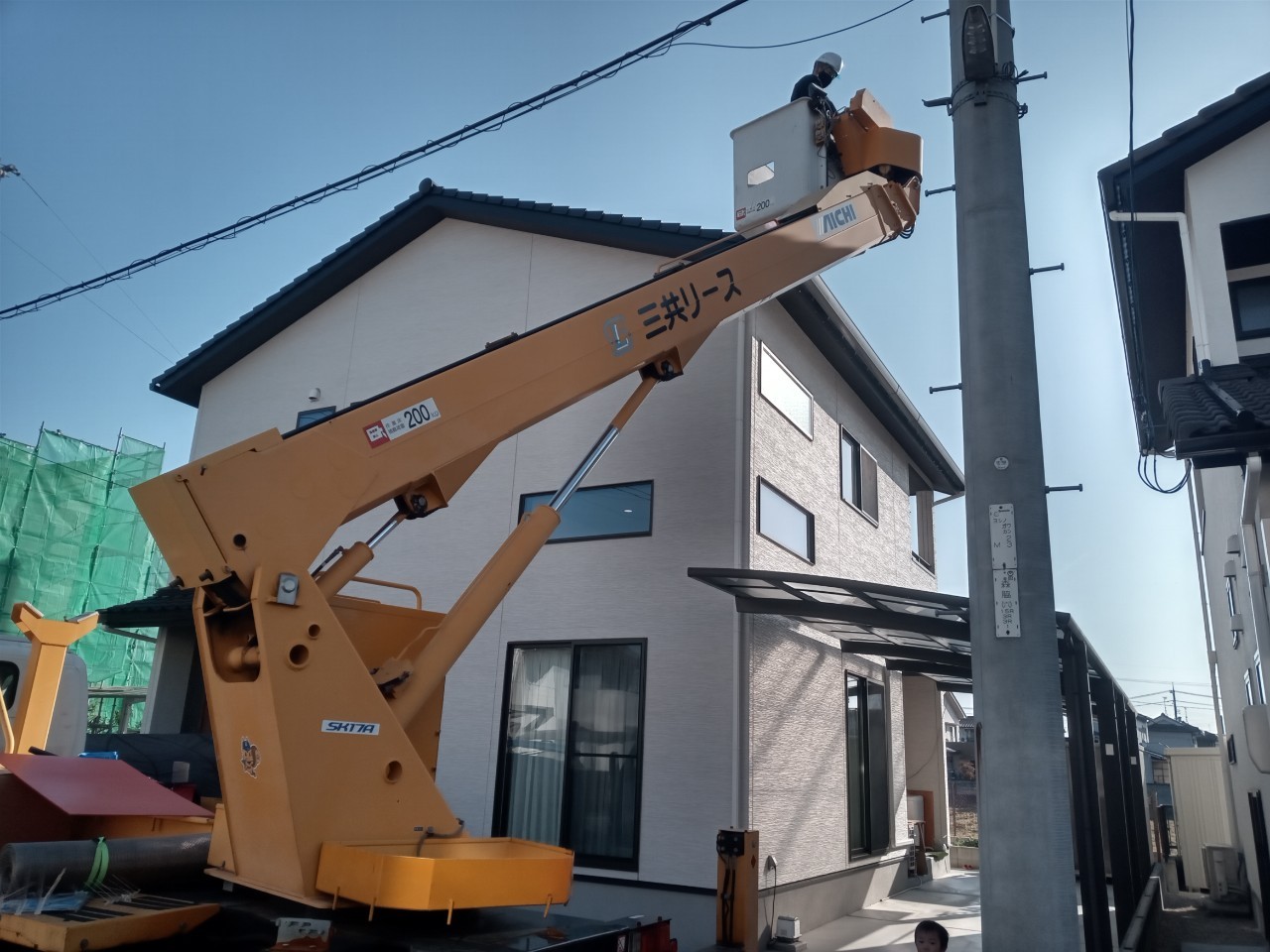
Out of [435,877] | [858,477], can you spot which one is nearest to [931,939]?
[435,877]

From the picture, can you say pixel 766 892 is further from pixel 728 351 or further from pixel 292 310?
pixel 292 310

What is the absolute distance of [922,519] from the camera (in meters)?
17.9

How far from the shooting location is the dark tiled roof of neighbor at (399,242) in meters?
10.1

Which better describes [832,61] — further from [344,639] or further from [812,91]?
[344,639]

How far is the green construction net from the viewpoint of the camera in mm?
26156

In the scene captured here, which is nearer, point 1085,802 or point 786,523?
point 1085,802

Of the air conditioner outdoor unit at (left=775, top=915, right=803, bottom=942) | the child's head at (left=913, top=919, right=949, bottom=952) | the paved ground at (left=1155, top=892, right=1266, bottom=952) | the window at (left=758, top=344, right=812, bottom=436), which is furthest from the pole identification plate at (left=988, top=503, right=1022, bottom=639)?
the paved ground at (left=1155, top=892, right=1266, bottom=952)

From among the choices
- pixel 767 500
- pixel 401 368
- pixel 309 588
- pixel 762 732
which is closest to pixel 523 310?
pixel 401 368

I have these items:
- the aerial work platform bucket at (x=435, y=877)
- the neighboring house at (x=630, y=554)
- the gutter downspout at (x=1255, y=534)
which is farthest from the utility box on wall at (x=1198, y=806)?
the aerial work platform bucket at (x=435, y=877)

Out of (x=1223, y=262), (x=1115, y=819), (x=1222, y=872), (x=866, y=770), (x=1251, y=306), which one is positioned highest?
(x=1223, y=262)

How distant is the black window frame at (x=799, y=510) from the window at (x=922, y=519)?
227 inches

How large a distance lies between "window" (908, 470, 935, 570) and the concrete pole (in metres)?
12.6

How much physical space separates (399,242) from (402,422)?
821 centimetres

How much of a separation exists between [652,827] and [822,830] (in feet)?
8.90
